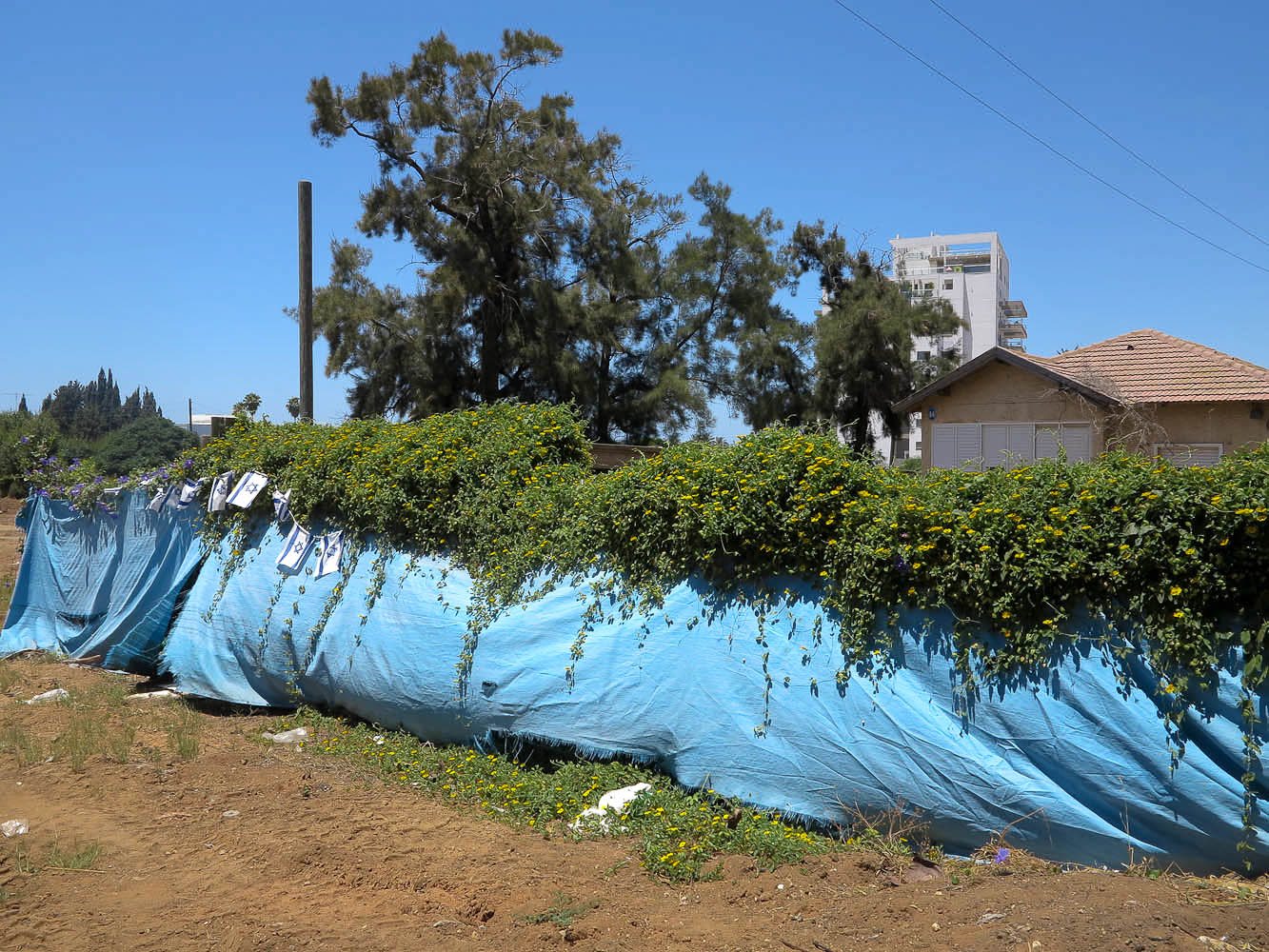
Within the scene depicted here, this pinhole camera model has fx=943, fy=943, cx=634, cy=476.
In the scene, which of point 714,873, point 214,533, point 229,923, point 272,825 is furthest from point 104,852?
point 214,533

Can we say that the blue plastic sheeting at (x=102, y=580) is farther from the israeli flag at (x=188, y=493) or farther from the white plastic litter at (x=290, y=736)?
the white plastic litter at (x=290, y=736)

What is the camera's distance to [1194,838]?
12.3ft

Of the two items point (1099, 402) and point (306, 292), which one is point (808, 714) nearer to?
point (306, 292)

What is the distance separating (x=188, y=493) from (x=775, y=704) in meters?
6.06

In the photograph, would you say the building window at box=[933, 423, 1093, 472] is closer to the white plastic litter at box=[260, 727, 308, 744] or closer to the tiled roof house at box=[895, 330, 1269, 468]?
the tiled roof house at box=[895, 330, 1269, 468]

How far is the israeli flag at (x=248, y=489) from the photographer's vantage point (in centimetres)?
780

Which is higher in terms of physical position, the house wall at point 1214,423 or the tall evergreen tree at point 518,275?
the tall evergreen tree at point 518,275

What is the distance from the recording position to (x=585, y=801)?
16.4 ft

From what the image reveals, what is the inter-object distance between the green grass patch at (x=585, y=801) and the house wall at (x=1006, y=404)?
13.9 metres

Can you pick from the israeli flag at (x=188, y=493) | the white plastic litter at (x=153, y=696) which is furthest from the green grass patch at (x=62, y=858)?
the israeli flag at (x=188, y=493)

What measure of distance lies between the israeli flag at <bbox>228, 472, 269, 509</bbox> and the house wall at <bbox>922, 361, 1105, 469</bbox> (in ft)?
43.3

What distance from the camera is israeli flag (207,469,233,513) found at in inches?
316

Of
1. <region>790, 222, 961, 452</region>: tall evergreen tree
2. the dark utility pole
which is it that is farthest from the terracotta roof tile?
the dark utility pole

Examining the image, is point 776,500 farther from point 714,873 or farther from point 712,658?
point 714,873
